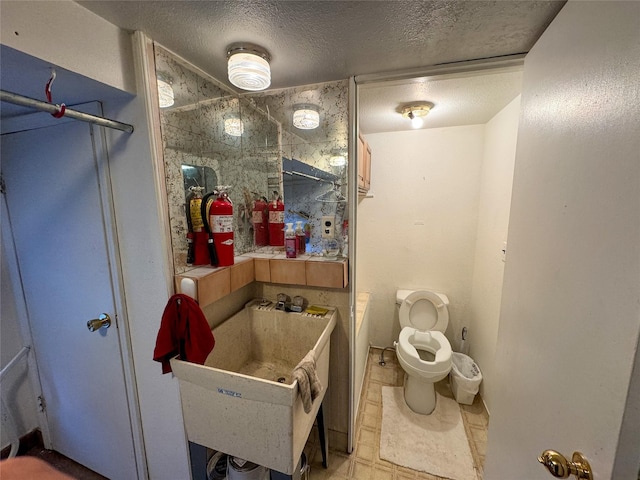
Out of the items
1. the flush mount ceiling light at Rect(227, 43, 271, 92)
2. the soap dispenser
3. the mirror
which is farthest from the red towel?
the flush mount ceiling light at Rect(227, 43, 271, 92)

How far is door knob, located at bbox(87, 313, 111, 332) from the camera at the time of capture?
45.1 inches

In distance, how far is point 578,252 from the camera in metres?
0.60

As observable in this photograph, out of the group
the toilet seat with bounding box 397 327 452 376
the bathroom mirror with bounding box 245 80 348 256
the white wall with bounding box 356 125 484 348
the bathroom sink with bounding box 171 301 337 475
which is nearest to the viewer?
the bathroom sink with bounding box 171 301 337 475

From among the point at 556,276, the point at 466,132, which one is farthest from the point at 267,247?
the point at 466,132

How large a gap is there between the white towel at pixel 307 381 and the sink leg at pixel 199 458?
0.56 metres

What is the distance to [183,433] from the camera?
117 centimetres

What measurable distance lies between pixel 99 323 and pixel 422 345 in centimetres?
218

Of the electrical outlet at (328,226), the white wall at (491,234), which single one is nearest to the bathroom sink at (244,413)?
the electrical outlet at (328,226)

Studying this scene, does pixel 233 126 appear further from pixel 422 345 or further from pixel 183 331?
pixel 422 345

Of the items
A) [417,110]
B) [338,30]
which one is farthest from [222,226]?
[417,110]

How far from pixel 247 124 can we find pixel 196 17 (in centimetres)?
70

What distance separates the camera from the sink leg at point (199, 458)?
1.11 meters

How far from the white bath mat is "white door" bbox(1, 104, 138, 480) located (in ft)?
5.05

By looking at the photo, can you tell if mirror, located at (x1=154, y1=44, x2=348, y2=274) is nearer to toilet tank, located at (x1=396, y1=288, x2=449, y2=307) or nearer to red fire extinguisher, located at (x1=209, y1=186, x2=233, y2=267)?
red fire extinguisher, located at (x1=209, y1=186, x2=233, y2=267)
